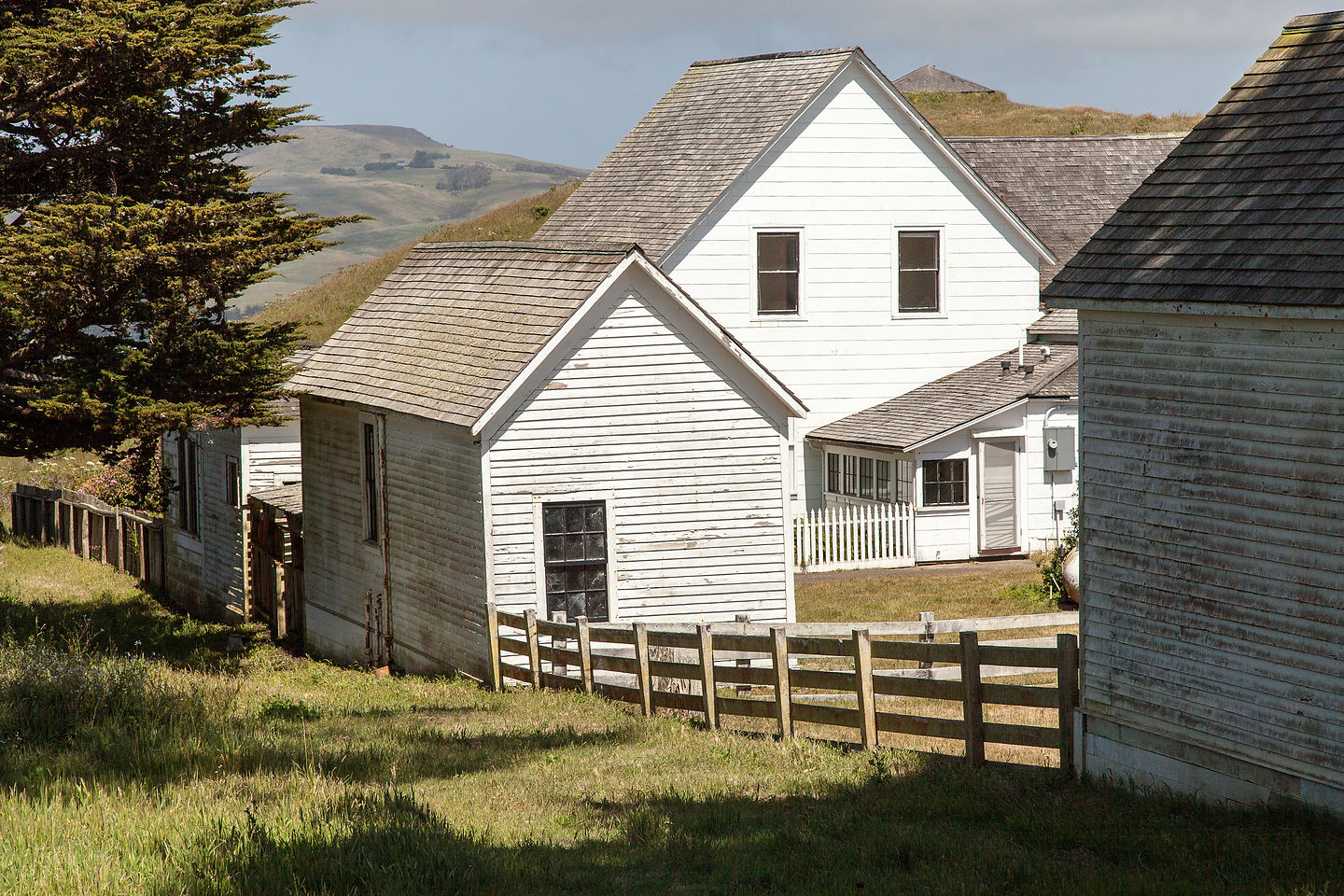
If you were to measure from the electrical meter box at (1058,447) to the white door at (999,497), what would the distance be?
0.66 metres

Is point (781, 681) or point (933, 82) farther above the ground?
point (933, 82)

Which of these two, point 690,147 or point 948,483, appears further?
point 690,147

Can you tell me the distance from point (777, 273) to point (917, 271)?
321 cm

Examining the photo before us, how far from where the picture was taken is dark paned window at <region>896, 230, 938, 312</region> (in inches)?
1121

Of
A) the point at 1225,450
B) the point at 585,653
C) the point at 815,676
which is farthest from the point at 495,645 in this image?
the point at 1225,450

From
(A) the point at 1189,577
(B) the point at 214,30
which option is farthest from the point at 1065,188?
(A) the point at 1189,577

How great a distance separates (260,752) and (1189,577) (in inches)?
293

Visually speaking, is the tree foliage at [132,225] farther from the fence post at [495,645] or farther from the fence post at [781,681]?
the fence post at [781,681]

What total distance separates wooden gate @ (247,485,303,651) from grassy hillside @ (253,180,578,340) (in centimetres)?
2922

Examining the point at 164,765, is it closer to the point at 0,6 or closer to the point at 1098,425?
the point at 1098,425

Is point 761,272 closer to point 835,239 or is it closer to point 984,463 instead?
point 835,239

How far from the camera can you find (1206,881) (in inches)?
300

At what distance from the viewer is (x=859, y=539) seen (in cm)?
2642

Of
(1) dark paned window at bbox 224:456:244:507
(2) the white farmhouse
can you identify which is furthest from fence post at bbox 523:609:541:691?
(2) the white farmhouse
